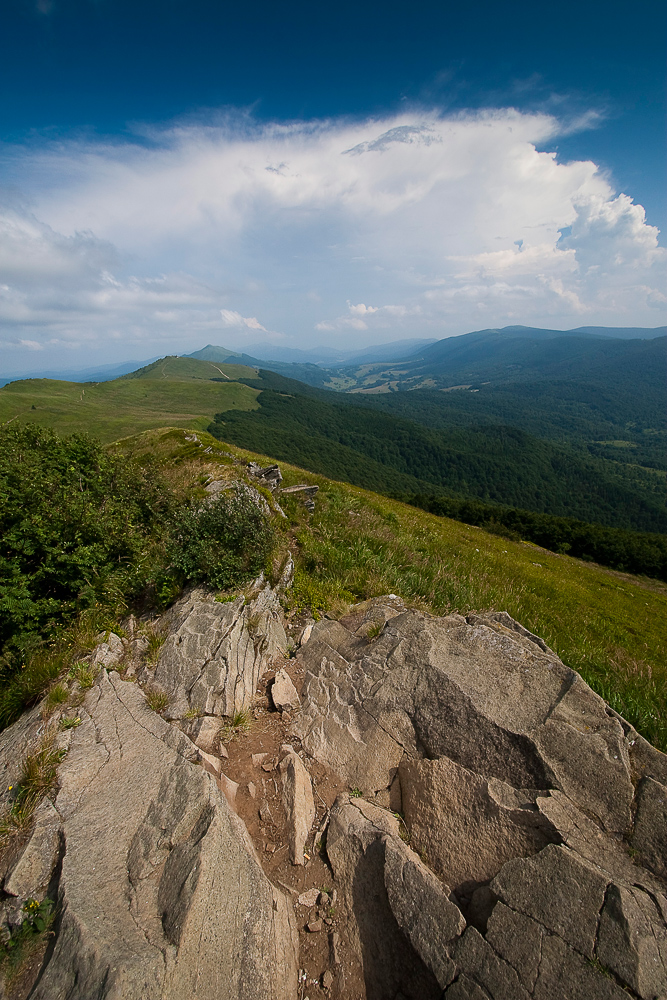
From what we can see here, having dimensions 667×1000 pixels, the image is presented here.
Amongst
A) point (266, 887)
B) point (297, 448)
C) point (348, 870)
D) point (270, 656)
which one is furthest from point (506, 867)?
point (297, 448)

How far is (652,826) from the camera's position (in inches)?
147

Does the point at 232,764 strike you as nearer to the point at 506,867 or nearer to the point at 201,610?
the point at 201,610

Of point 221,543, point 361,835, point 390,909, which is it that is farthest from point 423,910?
point 221,543

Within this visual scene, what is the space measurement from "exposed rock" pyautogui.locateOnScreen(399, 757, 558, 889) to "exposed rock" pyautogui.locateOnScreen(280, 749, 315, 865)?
1162 mm

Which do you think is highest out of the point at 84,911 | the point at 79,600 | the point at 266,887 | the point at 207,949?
the point at 79,600

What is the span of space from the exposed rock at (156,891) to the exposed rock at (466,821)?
63.9 inches

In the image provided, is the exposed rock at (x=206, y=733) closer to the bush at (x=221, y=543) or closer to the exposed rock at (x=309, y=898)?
the exposed rock at (x=309, y=898)

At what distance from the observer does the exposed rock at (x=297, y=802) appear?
4199 millimetres

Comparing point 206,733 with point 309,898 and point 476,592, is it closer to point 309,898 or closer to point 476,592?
point 309,898

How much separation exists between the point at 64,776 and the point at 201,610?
2.97 metres

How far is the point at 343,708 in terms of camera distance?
5.70 meters

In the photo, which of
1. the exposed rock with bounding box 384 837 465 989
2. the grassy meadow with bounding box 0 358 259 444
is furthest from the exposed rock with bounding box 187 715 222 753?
the grassy meadow with bounding box 0 358 259 444

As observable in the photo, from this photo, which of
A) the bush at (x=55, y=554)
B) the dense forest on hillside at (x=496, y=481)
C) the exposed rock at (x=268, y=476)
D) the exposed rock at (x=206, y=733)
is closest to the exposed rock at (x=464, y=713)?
the exposed rock at (x=206, y=733)

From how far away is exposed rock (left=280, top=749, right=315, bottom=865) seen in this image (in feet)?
13.8
